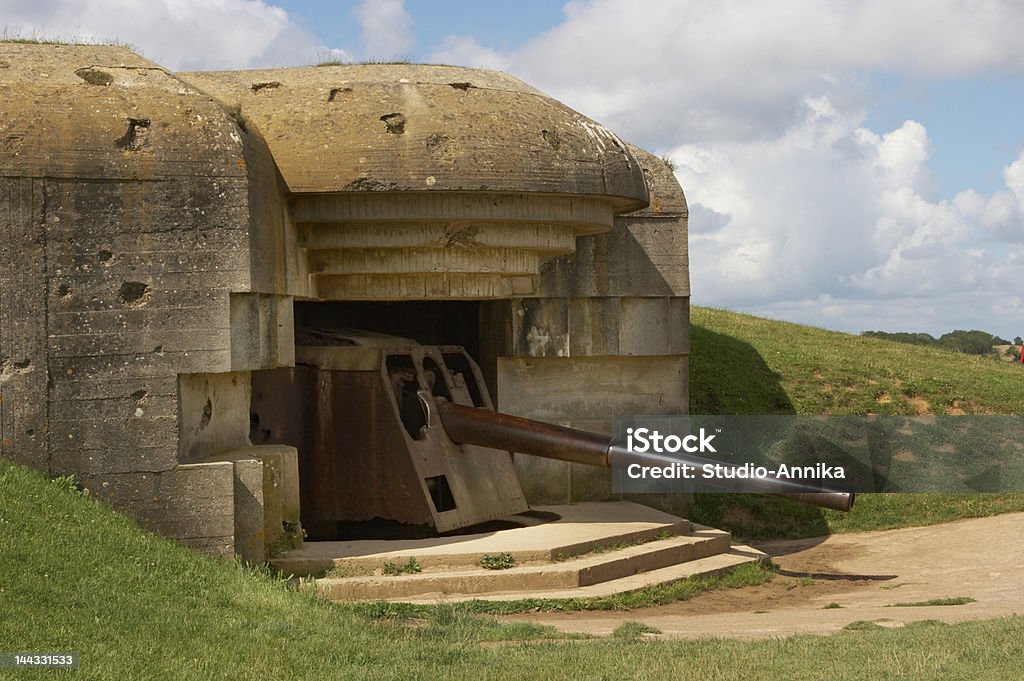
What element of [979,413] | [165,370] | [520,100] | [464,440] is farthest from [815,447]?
[165,370]

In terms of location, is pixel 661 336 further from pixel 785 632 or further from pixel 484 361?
pixel 785 632

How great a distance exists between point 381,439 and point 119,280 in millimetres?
2799

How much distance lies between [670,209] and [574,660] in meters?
6.08

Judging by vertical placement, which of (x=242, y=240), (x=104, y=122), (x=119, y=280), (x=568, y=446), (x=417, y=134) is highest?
(x=417, y=134)

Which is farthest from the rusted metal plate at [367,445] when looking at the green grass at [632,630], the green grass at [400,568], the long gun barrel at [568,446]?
the green grass at [632,630]

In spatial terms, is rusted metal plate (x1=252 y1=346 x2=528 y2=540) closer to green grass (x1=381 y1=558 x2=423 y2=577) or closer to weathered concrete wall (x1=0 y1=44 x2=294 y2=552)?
green grass (x1=381 y1=558 x2=423 y2=577)

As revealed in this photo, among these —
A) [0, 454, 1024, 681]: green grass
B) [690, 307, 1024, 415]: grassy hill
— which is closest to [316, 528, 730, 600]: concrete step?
[0, 454, 1024, 681]: green grass

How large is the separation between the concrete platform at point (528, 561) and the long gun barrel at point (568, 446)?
2.09 feet

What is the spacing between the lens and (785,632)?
712cm

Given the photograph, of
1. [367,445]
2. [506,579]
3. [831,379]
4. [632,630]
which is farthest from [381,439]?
[831,379]

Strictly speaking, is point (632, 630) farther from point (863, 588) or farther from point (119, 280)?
point (119, 280)

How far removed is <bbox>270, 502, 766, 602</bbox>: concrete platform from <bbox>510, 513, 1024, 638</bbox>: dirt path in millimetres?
456

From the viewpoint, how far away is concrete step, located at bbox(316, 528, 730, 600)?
806 centimetres

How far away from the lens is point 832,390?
14.6 m
